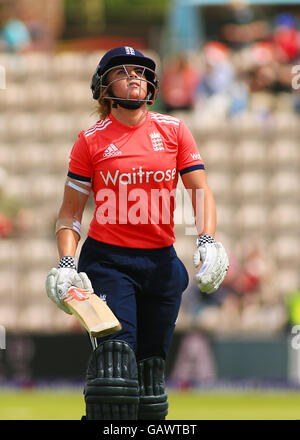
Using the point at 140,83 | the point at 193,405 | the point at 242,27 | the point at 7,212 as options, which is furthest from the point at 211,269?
the point at 242,27

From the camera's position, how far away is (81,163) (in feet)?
14.4

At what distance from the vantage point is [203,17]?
1479 cm

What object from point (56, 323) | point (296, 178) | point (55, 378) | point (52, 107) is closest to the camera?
point (55, 378)

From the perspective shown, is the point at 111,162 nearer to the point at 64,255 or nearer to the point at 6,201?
the point at 64,255

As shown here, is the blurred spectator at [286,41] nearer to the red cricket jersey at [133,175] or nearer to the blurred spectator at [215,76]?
the blurred spectator at [215,76]

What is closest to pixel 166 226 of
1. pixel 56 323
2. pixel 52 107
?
pixel 56 323

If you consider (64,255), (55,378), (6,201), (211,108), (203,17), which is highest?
(203,17)

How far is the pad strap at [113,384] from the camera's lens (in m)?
4.08

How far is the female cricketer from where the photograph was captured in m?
4.32

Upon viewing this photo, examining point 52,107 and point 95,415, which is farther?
point 52,107

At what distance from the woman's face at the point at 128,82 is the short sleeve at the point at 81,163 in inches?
12.0

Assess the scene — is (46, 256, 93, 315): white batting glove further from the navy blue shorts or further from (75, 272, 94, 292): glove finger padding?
the navy blue shorts
